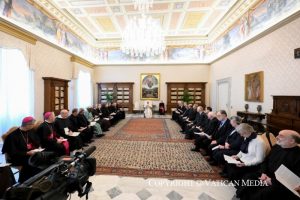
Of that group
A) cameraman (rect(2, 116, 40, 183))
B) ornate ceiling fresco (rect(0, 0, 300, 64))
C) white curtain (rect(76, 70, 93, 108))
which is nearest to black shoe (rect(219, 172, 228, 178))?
cameraman (rect(2, 116, 40, 183))

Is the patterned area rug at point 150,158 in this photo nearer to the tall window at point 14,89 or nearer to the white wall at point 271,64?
the tall window at point 14,89

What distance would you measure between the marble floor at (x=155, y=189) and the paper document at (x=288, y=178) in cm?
101

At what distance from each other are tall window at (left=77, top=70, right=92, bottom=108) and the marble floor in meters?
8.06

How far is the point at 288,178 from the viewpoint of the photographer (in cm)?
192

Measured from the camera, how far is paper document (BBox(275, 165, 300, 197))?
1874 mm

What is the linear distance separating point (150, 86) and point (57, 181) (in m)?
12.3

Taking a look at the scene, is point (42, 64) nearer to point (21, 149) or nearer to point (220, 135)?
point (21, 149)

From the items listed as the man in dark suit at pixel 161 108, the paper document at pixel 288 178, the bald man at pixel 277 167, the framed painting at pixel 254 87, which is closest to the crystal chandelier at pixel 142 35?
the framed painting at pixel 254 87

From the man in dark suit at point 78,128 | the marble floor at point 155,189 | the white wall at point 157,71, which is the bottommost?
the marble floor at point 155,189

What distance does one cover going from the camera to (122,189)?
9.61 feet

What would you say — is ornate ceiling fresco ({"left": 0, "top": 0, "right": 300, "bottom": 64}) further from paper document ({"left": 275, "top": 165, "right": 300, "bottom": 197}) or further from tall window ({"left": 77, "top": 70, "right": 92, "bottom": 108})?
paper document ({"left": 275, "top": 165, "right": 300, "bottom": 197})

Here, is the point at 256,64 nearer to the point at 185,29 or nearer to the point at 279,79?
the point at 279,79

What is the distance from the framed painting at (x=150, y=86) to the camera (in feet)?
43.5

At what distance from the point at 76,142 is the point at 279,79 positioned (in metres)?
6.50
